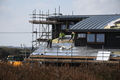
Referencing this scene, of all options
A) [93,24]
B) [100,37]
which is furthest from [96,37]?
[93,24]

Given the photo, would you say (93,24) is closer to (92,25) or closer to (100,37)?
(92,25)

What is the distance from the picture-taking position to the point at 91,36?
47281mm

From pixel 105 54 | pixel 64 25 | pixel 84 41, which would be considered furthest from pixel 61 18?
pixel 105 54

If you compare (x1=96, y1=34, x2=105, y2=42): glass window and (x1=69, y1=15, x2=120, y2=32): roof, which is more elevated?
(x1=69, y1=15, x2=120, y2=32): roof

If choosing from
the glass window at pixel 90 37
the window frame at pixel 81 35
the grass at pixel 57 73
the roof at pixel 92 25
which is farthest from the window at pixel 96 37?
the grass at pixel 57 73

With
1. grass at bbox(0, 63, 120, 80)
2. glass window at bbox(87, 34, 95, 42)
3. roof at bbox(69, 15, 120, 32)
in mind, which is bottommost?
grass at bbox(0, 63, 120, 80)

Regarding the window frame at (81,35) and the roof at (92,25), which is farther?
the window frame at (81,35)

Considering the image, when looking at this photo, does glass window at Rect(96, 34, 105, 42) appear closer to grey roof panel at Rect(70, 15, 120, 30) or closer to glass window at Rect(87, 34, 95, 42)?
glass window at Rect(87, 34, 95, 42)

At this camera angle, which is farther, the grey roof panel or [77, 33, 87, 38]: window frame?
[77, 33, 87, 38]: window frame

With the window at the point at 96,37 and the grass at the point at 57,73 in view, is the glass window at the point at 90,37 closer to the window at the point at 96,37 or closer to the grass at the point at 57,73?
the window at the point at 96,37

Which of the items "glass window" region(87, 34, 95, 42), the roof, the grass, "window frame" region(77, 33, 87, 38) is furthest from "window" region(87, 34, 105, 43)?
the grass

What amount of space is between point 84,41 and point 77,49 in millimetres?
1643

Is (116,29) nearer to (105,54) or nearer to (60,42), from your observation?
(105,54)

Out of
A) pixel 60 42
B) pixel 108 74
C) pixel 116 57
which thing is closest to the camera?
pixel 108 74
